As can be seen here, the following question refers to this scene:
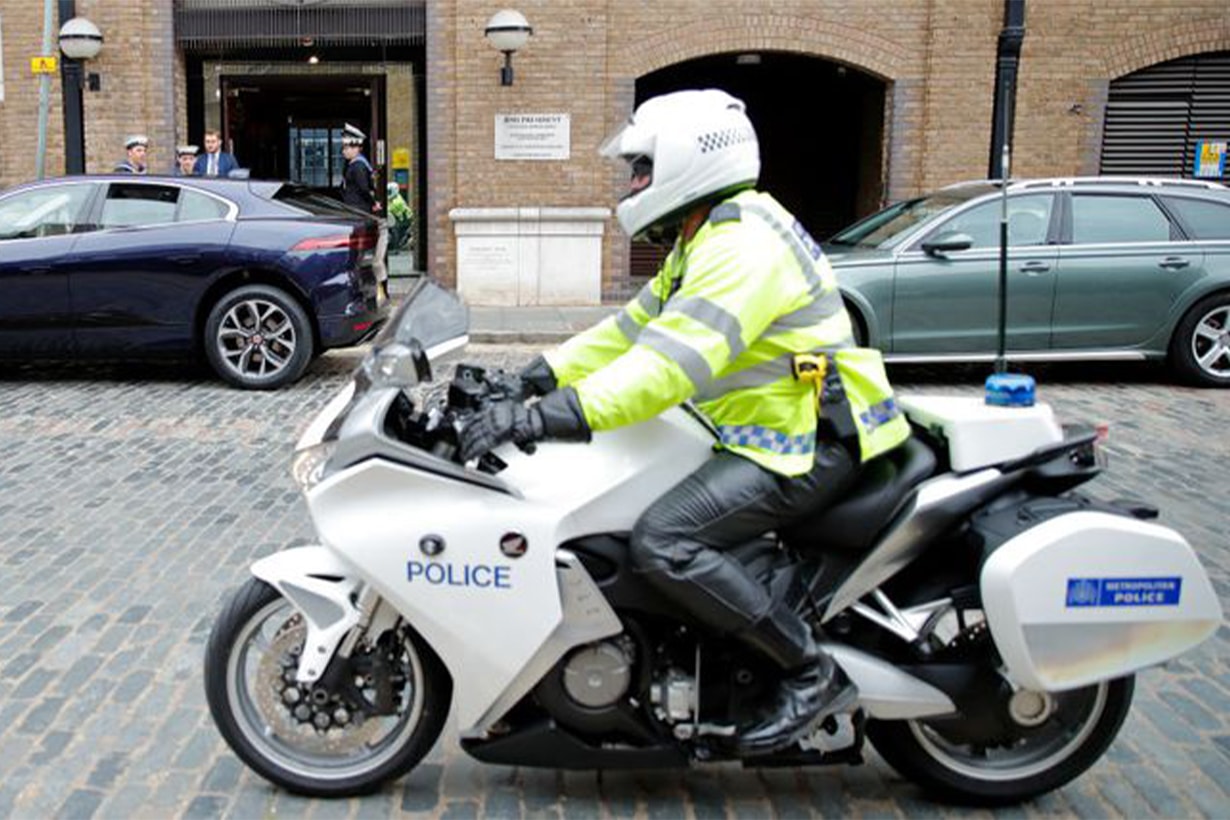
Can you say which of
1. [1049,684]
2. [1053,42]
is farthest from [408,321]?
[1053,42]

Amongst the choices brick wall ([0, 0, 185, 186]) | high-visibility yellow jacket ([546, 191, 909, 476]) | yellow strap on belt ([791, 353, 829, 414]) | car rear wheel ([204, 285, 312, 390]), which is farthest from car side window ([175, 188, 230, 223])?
yellow strap on belt ([791, 353, 829, 414])

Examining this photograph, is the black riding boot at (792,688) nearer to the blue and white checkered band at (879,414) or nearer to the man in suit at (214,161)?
the blue and white checkered band at (879,414)

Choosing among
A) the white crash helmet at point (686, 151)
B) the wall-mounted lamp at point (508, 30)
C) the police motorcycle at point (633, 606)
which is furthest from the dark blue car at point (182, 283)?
the white crash helmet at point (686, 151)

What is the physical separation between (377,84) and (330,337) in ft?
27.3

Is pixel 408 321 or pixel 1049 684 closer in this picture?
pixel 1049 684

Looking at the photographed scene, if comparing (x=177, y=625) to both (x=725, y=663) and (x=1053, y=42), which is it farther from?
(x=1053, y=42)

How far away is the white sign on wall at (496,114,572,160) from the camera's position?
1530 cm

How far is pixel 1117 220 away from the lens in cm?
1055

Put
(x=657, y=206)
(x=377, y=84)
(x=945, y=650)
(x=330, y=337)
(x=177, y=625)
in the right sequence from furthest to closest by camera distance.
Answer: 1. (x=377, y=84)
2. (x=330, y=337)
3. (x=177, y=625)
4. (x=945, y=650)
5. (x=657, y=206)

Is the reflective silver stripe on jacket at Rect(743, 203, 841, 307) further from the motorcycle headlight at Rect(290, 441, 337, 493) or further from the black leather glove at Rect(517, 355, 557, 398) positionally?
the motorcycle headlight at Rect(290, 441, 337, 493)

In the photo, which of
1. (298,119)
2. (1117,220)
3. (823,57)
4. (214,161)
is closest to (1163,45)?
(823,57)

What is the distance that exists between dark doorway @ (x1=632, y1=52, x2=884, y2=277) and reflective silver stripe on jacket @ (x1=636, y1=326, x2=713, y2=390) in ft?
48.7

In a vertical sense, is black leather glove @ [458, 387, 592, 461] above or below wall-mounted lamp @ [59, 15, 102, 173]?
below

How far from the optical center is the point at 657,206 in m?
3.18
